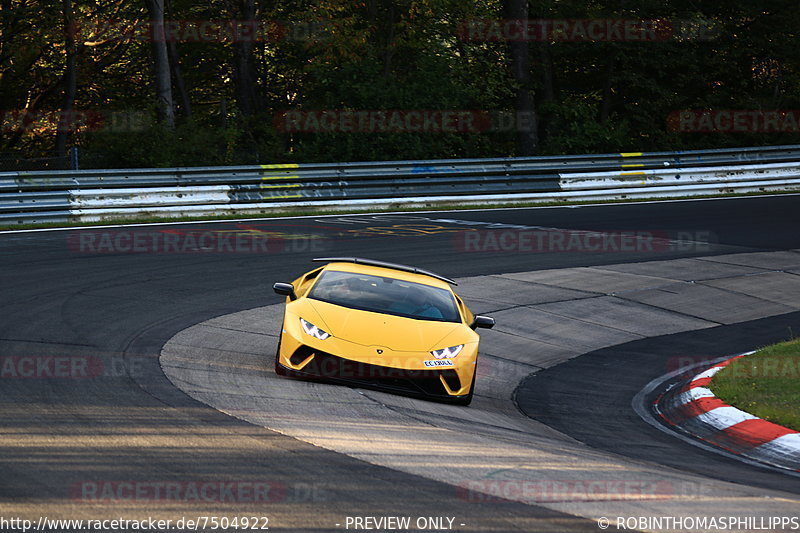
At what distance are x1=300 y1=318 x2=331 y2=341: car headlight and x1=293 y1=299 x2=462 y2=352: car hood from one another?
59 mm

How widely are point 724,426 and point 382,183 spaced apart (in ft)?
52.5

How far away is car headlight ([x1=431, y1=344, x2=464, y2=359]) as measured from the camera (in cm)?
959

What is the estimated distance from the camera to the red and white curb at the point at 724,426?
27.8 ft

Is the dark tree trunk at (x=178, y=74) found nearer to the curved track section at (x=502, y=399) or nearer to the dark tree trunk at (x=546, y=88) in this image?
the dark tree trunk at (x=546, y=88)

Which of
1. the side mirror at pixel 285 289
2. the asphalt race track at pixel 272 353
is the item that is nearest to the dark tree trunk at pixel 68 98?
the asphalt race track at pixel 272 353

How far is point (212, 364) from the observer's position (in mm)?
10016

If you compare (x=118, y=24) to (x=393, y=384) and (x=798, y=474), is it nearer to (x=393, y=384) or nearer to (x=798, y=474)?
(x=393, y=384)

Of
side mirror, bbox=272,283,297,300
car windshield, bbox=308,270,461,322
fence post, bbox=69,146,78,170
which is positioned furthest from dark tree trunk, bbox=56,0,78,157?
car windshield, bbox=308,270,461,322

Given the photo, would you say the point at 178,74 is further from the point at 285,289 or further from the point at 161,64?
the point at 285,289

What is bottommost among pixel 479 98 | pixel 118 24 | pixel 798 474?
pixel 798 474

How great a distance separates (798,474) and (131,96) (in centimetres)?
3492

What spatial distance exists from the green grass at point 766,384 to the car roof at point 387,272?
322 centimetres

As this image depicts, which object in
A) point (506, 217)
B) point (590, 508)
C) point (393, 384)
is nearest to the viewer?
→ point (590, 508)

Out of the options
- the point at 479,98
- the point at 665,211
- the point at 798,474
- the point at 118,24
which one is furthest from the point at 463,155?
the point at 798,474
